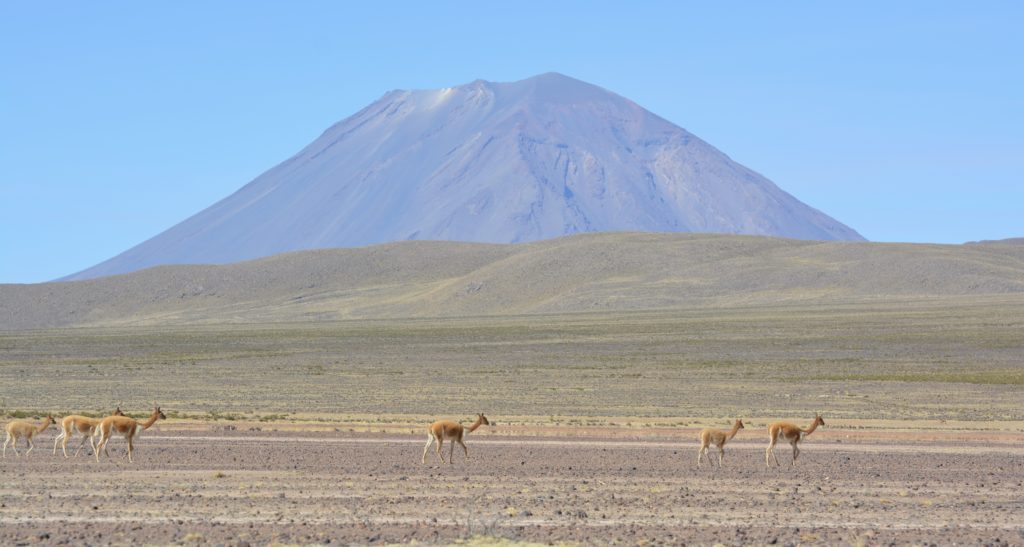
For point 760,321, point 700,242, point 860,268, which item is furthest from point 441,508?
point 700,242

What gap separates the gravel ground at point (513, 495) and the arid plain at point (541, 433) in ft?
0.21

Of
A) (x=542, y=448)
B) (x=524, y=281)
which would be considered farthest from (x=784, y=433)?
(x=524, y=281)

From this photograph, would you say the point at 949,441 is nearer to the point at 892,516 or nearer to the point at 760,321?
the point at 892,516

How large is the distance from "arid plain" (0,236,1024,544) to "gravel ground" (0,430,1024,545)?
6 centimetres

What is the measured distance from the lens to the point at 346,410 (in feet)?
97.2

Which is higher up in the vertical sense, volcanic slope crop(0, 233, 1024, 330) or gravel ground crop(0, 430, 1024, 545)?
volcanic slope crop(0, 233, 1024, 330)

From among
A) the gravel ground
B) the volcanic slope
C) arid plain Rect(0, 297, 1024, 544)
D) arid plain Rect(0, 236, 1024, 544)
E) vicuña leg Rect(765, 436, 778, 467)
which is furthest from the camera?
the volcanic slope

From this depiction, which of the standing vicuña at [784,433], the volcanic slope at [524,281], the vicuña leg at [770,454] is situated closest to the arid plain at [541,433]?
the vicuña leg at [770,454]

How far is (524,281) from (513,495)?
11021 cm

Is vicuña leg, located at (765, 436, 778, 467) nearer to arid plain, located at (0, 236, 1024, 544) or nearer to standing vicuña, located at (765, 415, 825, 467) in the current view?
standing vicuña, located at (765, 415, 825, 467)

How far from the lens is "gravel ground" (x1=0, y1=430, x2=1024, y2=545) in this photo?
1206 cm

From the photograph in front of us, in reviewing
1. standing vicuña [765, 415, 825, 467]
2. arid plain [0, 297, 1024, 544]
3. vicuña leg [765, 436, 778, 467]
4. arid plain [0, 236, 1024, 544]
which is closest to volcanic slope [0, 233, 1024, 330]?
arid plain [0, 236, 1024, 544]

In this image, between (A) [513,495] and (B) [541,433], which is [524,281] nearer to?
(B) [541,433]

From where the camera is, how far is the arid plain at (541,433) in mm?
12812
